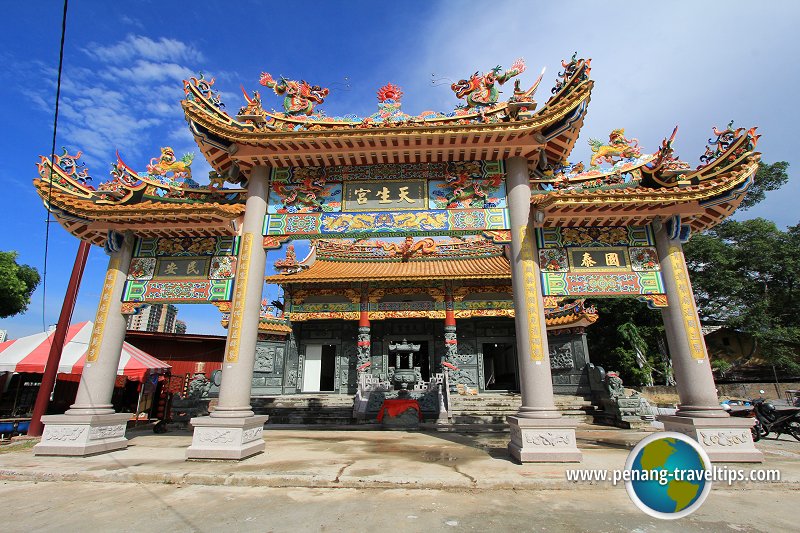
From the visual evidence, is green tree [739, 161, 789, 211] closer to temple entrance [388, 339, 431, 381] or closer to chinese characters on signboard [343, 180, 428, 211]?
temple entrance [388, 339, 431, 381]

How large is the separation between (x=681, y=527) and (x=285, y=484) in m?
4.24

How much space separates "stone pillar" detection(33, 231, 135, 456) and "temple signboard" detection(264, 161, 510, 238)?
312 cm

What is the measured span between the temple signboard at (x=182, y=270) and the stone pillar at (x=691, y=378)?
322 inches

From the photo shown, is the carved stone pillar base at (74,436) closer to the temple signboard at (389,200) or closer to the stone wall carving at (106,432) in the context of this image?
the stone wall carving at (106,432)

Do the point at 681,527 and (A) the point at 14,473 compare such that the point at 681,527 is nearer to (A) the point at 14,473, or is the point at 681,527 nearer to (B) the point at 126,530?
(B) the point at 126,530

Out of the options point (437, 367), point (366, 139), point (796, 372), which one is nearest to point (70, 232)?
point (366, 139)

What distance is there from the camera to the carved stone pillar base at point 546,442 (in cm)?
587

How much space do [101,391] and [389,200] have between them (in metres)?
6.45

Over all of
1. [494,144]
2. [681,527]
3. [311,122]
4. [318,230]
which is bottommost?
[681,527]

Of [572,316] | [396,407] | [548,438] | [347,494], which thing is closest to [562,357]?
[572,316]

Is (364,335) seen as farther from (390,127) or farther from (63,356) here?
A: (390,127)

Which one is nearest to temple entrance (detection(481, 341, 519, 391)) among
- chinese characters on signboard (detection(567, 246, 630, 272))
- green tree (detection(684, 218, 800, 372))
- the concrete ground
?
green tree (detection(684, 218, 800, 372))

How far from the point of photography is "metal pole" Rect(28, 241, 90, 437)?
918 cm

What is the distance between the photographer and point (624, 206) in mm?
7141
